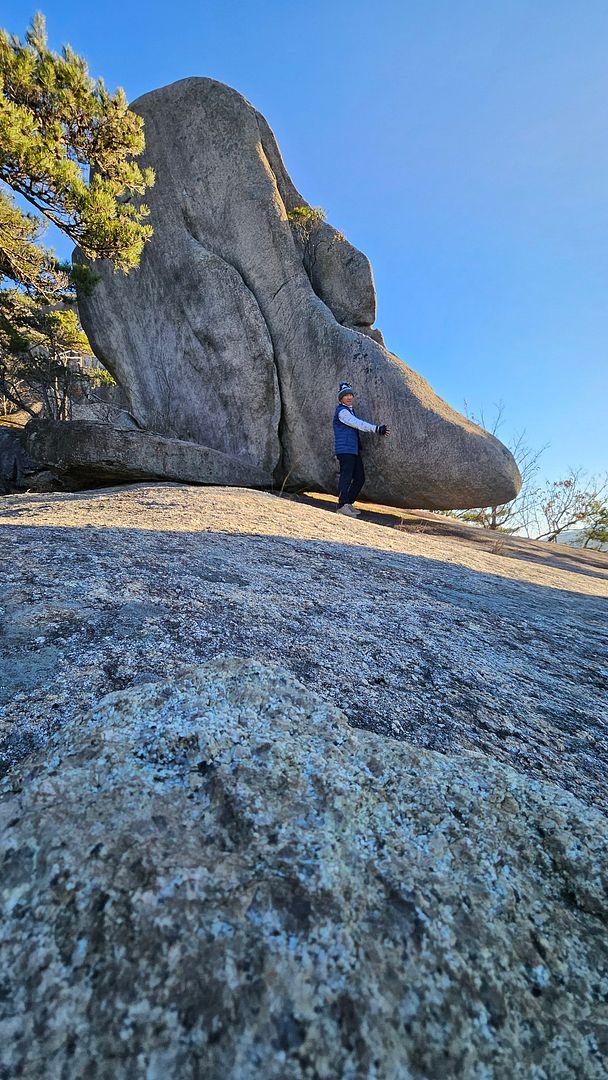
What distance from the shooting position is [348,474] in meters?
6.77

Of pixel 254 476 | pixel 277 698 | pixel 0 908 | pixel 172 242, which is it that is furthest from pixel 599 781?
pixel 172 242

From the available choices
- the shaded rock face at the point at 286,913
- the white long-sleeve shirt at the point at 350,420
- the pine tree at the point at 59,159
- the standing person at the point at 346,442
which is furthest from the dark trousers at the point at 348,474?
the shaded rock face at the point at 286,913

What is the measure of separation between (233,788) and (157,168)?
10.0 meters

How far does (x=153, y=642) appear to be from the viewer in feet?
4.16

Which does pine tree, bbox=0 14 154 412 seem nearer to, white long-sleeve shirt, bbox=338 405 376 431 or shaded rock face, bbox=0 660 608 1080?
white long-sleeve shirt, bbox=338 405 376 431

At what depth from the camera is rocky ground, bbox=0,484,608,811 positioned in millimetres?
1058

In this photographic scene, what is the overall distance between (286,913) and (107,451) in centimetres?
602

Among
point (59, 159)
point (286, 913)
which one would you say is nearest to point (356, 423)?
point (59, 159)

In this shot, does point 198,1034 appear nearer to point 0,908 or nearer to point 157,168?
point 0,908

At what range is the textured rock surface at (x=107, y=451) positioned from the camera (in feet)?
19.0

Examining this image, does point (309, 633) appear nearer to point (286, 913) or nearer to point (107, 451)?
point (286, 913)

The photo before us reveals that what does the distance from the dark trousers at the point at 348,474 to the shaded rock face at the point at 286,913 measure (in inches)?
236

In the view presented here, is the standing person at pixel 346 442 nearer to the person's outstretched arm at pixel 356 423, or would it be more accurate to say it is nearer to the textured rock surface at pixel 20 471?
the person's outstretched arm at pixel 356 423

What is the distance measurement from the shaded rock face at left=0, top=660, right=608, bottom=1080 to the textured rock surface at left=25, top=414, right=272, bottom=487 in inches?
217
